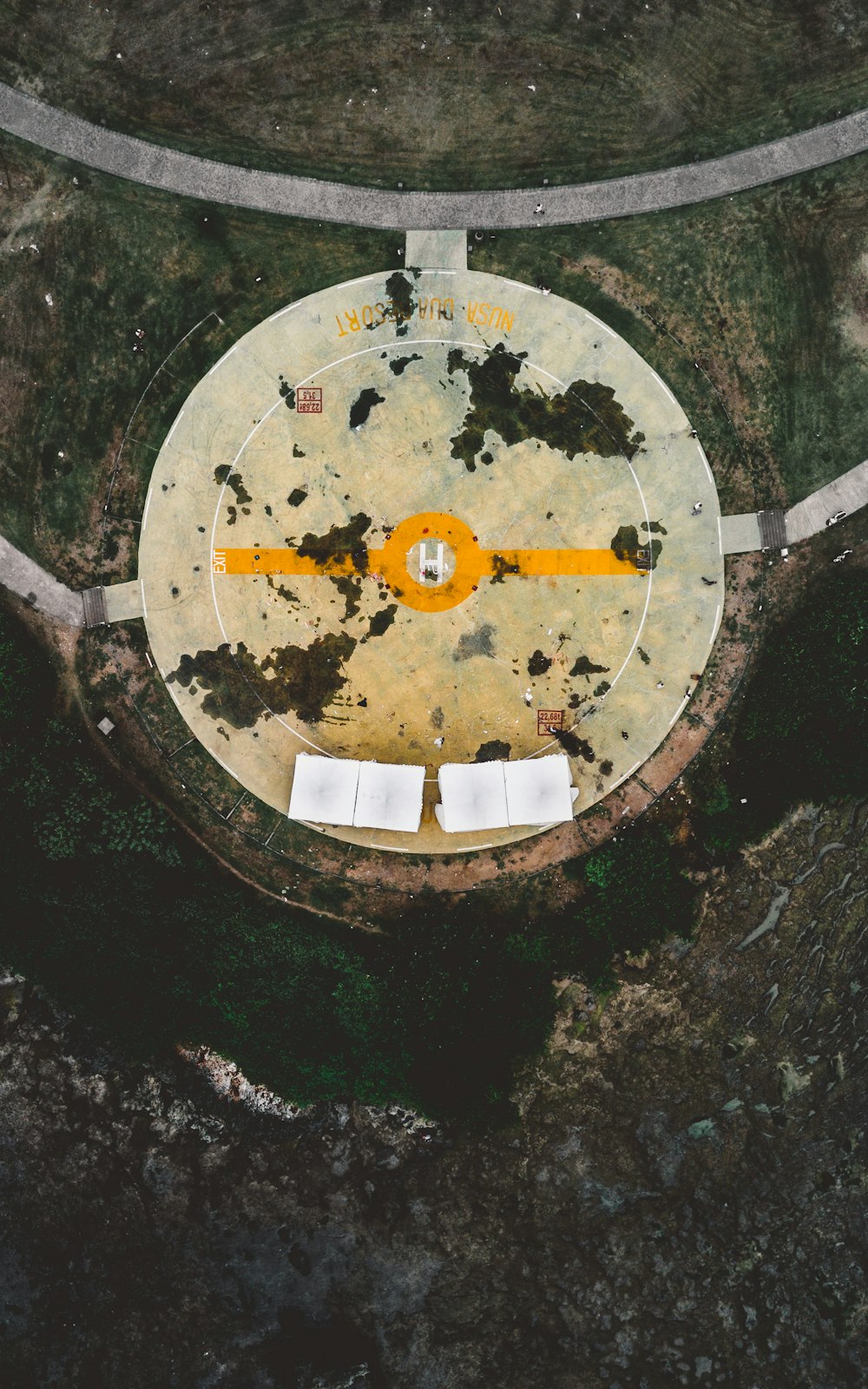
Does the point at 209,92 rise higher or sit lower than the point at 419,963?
higher

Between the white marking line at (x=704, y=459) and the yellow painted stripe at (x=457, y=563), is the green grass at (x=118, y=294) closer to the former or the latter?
the yellow painted stripe at (x=457, y=563)

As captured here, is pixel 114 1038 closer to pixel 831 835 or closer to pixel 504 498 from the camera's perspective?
pixel 504 498

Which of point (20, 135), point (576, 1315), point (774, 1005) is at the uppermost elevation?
point (20, 135)

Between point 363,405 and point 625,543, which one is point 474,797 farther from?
point 363,405

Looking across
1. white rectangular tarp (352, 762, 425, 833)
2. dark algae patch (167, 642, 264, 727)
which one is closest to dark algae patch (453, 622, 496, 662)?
white rectangular tarp (352, 762, 425, 833)

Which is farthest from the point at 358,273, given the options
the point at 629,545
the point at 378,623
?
the point at 629,545

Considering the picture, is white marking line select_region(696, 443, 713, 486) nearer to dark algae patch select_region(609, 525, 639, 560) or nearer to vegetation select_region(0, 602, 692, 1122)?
dark algae patch select_region(609, 525, 639, 560)

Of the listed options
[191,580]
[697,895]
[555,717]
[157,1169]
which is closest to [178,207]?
[191,580]
